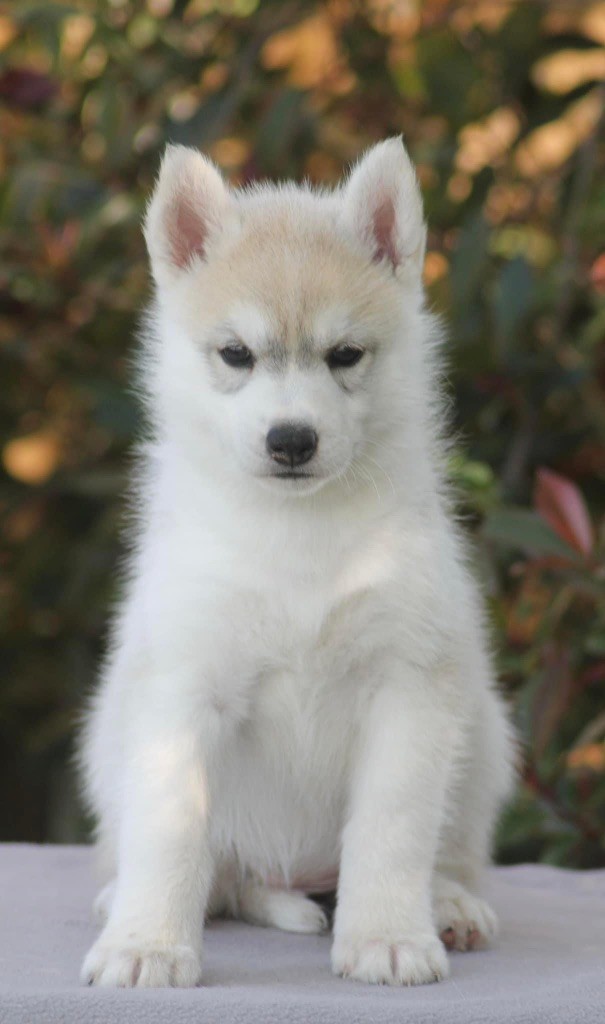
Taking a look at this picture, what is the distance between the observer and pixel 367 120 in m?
4.25

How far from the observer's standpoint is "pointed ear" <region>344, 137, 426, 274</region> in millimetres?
2320

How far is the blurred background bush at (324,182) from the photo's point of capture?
136 inches

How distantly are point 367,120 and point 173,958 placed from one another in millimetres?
2933

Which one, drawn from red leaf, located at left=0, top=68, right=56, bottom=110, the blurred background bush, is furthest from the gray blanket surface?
red leaf, located at left=0, top=68, right=56, bottom=110

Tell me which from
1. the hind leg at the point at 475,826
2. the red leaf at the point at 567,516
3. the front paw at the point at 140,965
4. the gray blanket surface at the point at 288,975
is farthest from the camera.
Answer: the red leaf at the point at 567,516

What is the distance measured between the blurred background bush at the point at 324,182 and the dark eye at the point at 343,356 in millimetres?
1031

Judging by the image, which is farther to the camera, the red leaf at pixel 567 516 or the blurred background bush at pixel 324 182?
the blurred background bush at pixel 324 182

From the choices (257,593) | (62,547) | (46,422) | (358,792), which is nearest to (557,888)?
(358,792)

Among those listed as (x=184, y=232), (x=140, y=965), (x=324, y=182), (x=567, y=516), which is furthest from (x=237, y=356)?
(x=324, y=182)

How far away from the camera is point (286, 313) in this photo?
2.09m

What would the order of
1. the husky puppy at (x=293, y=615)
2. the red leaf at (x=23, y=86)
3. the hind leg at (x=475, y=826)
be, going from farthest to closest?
the red leaf at (x=23, y=86), the hind leg at (x=475, y=826), the husky puppy at (x=293, y=615)

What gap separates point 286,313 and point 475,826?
0.94 meters

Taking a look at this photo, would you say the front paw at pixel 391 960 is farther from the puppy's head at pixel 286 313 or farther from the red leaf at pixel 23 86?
the red leaf at pixel 23 86

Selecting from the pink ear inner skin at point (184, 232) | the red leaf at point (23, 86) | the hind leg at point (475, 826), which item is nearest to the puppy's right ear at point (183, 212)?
the pink ear inner skin at point (184, 232)
